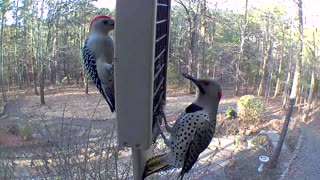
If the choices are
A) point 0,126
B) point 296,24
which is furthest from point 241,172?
point 0,126

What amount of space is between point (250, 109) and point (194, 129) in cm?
399

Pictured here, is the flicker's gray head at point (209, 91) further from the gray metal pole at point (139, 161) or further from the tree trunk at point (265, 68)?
the tree trunk at point (265, 68)

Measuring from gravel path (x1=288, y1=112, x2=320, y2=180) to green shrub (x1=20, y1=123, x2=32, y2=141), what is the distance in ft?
8.30

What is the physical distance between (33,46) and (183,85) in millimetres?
1856

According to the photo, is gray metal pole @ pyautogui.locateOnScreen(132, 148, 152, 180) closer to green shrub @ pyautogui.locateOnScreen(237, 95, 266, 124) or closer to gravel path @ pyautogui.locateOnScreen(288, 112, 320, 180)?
gravel path @ pyautogui.locateOnScreen(288, 112, 320, 180)

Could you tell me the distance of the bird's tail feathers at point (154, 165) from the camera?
2.13 feet

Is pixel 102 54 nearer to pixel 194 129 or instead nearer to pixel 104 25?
pixel 104 25

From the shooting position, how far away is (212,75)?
4.68m

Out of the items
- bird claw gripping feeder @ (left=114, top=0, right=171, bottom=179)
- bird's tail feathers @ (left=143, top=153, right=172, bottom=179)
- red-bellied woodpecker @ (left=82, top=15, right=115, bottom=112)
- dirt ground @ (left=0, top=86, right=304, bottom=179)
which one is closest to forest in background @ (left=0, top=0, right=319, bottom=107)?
dirt ground @ (left=0, top=86, right=304, bottom=179)

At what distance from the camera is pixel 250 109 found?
4.55m

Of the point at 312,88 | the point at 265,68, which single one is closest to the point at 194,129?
the point at 312,88

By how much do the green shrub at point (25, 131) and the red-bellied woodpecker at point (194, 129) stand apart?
3.04 m

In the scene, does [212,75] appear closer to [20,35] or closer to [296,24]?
[296,24]

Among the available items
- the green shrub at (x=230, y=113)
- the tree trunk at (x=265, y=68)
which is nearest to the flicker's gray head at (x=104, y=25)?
the green shrub at (x=230, y=113)
